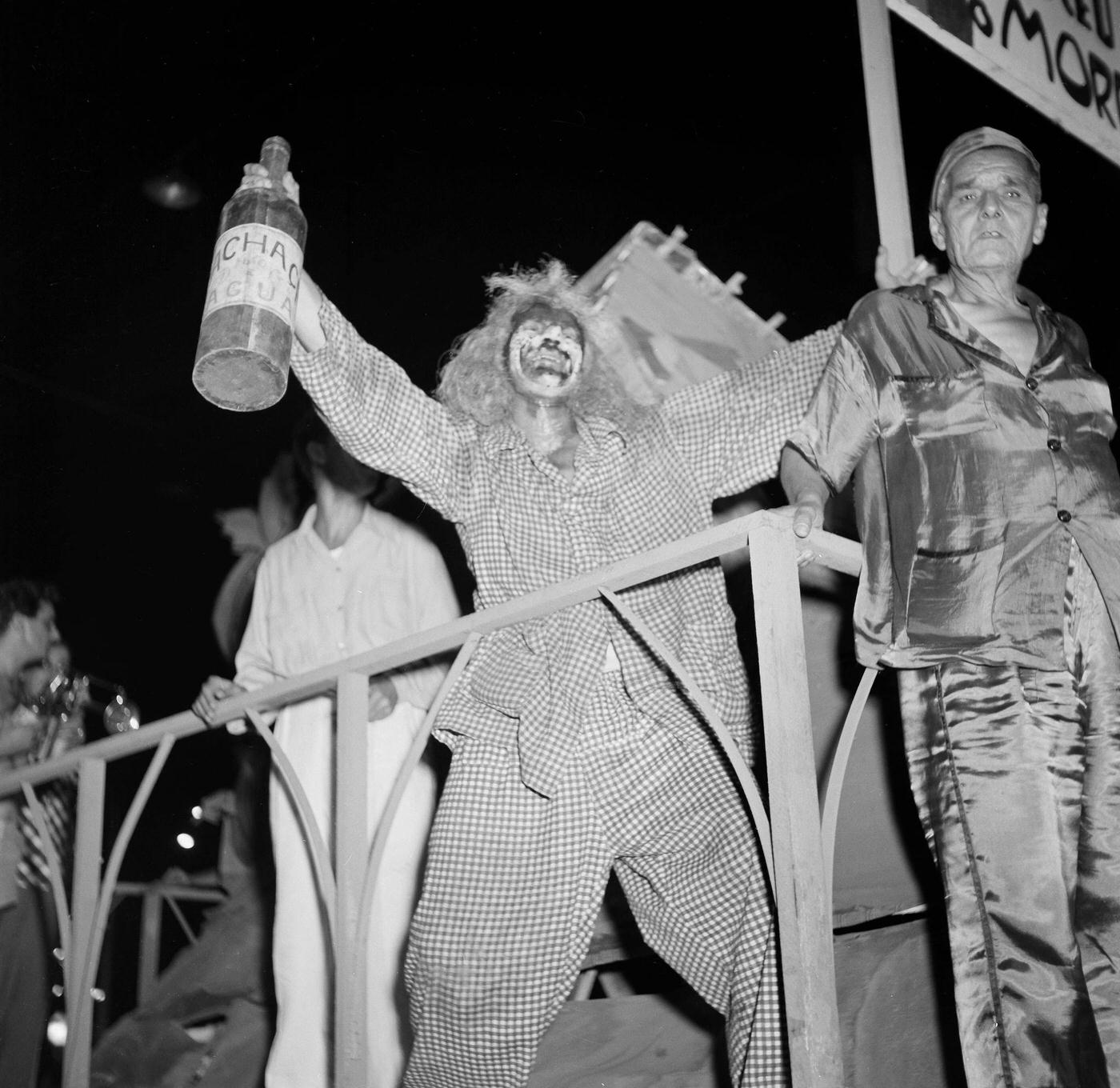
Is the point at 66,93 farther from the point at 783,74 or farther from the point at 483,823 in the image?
the point at 483,823

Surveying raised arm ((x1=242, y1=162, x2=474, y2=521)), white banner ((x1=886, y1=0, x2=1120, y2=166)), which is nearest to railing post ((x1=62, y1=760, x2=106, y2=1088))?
raised arm ((x1=242, y1=162, x2=474, y2=521))

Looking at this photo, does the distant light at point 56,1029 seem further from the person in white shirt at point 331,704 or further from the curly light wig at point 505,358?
the curly light wig at point 505,358

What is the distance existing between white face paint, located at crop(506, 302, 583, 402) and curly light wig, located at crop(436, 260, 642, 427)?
3 cm

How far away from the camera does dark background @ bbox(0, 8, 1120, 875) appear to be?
16.3 feet

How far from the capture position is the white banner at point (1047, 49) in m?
2.60

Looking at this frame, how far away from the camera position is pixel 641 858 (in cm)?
224

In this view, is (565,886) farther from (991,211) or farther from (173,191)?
(173,191)

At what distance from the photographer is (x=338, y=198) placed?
6031 mm

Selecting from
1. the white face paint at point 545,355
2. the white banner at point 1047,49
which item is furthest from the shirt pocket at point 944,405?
the white banner at point 1047,49

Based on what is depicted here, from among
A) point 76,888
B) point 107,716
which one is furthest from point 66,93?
point 76,888

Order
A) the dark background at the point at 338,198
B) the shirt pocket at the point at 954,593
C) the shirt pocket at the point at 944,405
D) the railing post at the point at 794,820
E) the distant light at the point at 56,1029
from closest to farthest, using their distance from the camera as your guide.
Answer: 1. the railing post at the point at 794,820
2. the shirt pocket at the point at 954,593
3. the shirt pocket at the point at 944,405
4. the dark background at the point at 338,198
5. the distant light at the point at 56,1029

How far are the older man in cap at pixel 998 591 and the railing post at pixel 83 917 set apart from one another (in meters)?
1.75

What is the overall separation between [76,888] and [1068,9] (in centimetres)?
307

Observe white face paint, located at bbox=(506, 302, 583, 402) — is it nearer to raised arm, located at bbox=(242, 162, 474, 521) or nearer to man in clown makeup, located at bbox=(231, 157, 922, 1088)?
man in clown makeup, located at bbox=(231, 157, 922, 1088)
